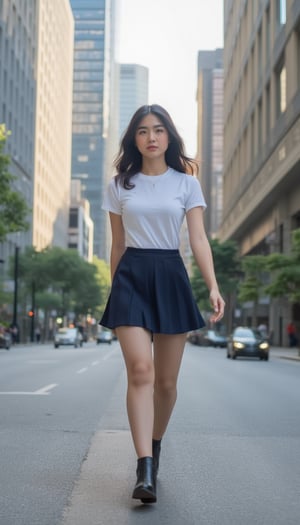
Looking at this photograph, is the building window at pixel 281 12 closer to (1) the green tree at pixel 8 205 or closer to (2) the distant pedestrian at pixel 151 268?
(1) the green tree at pixel 8 205

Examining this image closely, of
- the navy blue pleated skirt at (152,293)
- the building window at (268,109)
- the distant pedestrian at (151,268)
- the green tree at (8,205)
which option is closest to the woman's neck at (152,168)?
the distant pedestrian at (151,268)

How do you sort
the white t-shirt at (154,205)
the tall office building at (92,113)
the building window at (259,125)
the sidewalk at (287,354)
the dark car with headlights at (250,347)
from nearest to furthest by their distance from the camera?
the white t-shirt at (154,205) < the dark car with headlights at (250,347) < the sidewalk at (287,354) < the building window at (259,125) < the tall office building at (92,113)

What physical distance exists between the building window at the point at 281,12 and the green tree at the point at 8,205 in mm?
21097

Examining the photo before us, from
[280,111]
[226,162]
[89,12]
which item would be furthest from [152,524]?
[89,12]

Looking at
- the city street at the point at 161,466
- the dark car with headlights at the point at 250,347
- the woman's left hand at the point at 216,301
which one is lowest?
the dark car with headlights at the point at 250,347

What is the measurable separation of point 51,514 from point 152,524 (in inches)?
22.0

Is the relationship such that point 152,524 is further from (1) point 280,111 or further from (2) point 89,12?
(2) point 89,12

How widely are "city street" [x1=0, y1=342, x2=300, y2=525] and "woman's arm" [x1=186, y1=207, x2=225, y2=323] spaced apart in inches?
43.2

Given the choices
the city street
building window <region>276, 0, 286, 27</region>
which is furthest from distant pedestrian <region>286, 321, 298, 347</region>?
the city street

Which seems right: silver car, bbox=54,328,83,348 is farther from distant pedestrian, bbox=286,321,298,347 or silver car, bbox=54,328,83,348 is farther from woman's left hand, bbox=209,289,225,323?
woman's left hand, bbox=209,289,225,323

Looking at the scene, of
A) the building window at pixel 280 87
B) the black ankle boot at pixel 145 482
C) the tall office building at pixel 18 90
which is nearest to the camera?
the black ankle boot at pixel 145 482

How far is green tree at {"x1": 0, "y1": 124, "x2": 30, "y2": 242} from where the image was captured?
30.8 m

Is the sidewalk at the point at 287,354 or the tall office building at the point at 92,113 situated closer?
the sidewalk at the point at 287,354

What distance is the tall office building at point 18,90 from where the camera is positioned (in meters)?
64.5
